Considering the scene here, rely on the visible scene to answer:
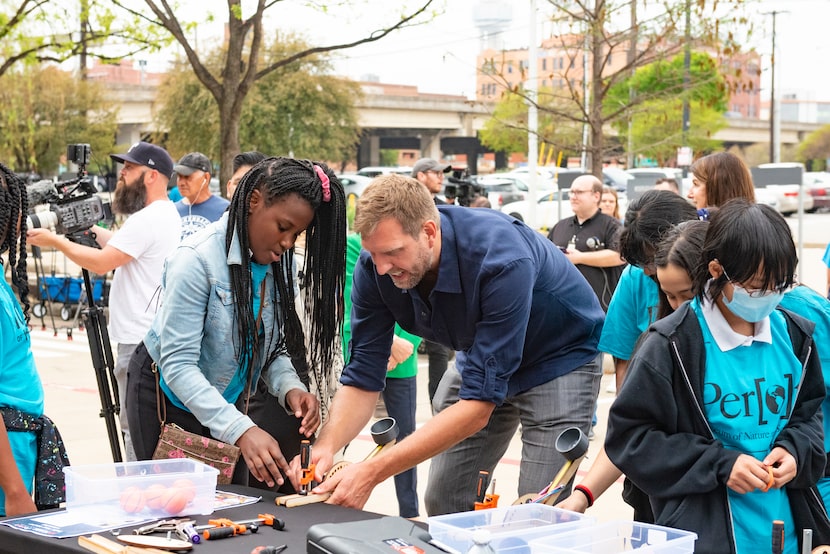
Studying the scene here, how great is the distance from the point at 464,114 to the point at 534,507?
56.1m

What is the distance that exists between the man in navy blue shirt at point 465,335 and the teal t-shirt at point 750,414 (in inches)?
28.9

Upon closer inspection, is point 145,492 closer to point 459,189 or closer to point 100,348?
point 100,348

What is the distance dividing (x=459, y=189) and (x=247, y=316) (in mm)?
8101

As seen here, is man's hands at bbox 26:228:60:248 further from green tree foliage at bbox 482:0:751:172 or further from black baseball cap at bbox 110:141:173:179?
green tree foliage at bbox 482:0:751:172

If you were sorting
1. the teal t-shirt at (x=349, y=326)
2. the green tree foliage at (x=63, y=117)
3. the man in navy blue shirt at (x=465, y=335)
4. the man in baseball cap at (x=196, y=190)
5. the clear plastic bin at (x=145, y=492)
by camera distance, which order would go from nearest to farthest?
the clear plastic bin at (x=145, y=492) → the man in navy blue shirt at (x=465, y=335) → the teal t-shirt at (x=349, y=326) → the man in baseball cap at (x=196, y=190) → the green tree foliage at (x=63, y=117)

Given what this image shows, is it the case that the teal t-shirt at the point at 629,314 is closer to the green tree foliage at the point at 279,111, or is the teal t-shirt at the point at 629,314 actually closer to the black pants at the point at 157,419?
the black pants at the point at 157,419

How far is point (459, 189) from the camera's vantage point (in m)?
11.2

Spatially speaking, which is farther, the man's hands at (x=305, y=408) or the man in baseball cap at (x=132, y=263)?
the man in baseball cap at (x=132, y=263)

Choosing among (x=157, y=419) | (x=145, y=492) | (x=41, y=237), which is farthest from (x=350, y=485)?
(x=41, y=237)

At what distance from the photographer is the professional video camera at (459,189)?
10763 millimetres

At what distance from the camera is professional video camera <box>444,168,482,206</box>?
35.3ft

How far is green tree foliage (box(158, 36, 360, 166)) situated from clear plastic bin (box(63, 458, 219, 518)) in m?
29.4

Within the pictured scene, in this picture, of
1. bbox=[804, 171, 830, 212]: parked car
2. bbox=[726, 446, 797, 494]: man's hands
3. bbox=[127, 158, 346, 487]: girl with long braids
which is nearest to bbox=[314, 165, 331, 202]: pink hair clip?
bbox=[127, 158, 346, 487]: girl with long braids

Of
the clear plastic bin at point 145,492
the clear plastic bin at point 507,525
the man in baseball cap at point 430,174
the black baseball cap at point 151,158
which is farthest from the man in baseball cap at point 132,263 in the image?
the clear plastic bin at point 507,525
